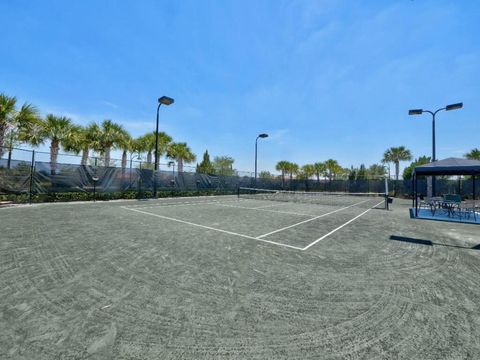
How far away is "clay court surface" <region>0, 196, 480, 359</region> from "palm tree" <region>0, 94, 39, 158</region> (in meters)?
15.1

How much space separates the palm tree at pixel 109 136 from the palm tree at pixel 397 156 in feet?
185

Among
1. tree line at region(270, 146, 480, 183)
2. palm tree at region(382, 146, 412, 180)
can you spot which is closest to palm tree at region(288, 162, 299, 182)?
tree line at region(270, 146, 480, 183)

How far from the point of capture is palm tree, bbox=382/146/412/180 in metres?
52.9

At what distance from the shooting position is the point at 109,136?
84.1 ft

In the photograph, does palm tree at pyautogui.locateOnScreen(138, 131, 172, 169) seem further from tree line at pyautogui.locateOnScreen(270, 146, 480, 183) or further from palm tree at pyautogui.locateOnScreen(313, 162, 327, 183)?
palm tree at pyautogui.locateOnScreen(313, 162, 327, 183)

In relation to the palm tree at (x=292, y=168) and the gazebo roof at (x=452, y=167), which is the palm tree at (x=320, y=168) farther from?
the gazebo roof at (x=452, y=167)

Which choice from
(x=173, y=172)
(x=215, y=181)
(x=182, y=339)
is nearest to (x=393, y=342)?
(x=182, y=339)

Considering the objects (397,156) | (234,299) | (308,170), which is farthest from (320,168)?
(234,299)

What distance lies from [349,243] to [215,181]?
23.3 meters

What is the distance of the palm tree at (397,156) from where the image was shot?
173 feet

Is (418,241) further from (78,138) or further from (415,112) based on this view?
(78,138)

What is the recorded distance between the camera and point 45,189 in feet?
47.5

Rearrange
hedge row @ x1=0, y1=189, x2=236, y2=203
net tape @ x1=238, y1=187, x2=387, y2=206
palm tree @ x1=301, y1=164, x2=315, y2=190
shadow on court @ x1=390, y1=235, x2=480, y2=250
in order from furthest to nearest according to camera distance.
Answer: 1. palm tree @ x1=301, y1=164, x2=315, y2=190
2. net tape @ x1=238, y1=187, x2=387, y2=206
3. hedge row @ x1=0, y1=189, x2=236, y2=203
4. shadow on court @ x1=390, y1=235, x2=480, y2=250

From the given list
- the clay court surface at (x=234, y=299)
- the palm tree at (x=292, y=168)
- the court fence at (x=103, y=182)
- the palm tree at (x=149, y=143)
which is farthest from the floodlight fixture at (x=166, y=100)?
the palm tree at (x=292, y=168)
